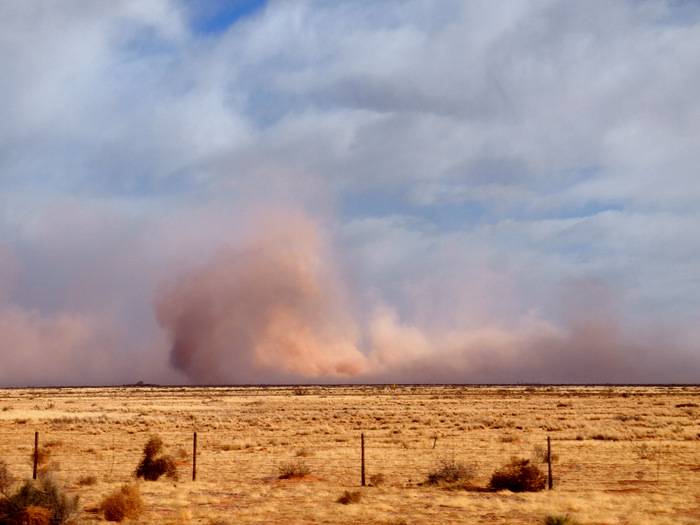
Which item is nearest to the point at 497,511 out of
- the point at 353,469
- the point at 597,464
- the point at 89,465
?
the point at 353,469

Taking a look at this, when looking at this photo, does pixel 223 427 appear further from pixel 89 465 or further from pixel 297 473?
pixel 297 473

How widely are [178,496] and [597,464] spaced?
766 inches

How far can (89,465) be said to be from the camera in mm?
32469

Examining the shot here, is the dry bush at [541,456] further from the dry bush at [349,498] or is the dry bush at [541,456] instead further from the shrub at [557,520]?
the shrub at [557,520]

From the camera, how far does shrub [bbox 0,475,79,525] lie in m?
15.9

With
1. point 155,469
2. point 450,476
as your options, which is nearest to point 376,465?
point 450,476

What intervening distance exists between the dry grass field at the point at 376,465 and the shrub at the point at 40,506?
40.8 inches

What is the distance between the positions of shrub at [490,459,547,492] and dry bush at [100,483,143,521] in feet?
40.2

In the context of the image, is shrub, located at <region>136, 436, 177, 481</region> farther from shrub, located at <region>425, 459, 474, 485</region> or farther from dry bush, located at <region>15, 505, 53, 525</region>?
dry bush, located at <region>15, 505, 53, 525</region>

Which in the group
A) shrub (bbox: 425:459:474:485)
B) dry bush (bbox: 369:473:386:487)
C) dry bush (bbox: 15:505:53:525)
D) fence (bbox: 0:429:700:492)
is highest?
dry bush (bbox: 15:505:53:525)

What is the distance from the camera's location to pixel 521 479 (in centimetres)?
2316

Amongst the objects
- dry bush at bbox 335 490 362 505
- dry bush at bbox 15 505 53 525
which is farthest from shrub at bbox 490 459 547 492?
dry bush at bbox 15 505 53 525

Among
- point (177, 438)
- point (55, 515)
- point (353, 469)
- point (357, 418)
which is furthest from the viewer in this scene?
point (357, 418)

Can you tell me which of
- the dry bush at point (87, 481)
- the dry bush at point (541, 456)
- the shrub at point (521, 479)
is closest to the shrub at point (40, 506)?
the dry bush at point (87, 481)
